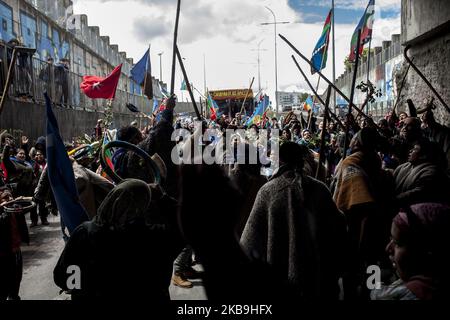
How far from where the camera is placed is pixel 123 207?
260 cm

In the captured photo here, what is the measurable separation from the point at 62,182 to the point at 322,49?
8035mm

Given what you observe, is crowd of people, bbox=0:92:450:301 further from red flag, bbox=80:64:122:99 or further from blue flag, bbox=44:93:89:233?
red flag, bbox=80:64:122:99

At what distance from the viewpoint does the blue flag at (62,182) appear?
3625 millimetres

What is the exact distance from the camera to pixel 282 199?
10.5 ft

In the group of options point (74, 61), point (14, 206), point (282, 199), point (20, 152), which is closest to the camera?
point (282, 199)

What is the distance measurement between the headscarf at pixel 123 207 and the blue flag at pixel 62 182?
106cm

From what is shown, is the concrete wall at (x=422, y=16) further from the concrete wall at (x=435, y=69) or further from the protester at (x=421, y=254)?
the protester at (x=421, y=254)

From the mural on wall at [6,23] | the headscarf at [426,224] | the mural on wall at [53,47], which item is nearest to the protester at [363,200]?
the headscarf at [426,224]

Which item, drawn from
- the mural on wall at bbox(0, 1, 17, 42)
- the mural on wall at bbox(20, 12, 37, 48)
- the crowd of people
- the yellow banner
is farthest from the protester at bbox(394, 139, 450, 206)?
Result: the yellow banner

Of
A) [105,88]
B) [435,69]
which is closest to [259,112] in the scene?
[105,88]
